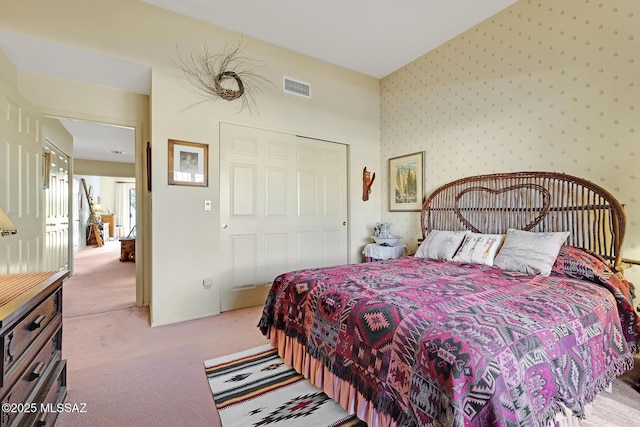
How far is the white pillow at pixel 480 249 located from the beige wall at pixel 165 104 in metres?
2.39

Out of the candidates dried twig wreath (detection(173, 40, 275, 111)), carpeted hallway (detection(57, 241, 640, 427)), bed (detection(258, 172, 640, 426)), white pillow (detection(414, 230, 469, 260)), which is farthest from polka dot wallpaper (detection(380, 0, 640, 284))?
dried twig wreath (detection(173, 40, 275, 111))

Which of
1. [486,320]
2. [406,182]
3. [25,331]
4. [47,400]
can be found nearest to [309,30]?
[406,182]

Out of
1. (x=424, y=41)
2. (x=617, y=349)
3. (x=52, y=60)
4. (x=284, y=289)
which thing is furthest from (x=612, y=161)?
(x=52, y=60)

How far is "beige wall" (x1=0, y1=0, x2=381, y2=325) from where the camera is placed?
2.57 m

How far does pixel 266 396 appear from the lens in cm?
175

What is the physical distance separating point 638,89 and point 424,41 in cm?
207

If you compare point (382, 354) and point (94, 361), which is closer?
point (382, 354)

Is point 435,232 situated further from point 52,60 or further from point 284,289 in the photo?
point 52,60

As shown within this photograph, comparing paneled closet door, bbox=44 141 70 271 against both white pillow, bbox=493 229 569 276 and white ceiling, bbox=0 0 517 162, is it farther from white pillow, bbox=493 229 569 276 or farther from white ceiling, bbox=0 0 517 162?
white pillow, bbox=493 229 569 276

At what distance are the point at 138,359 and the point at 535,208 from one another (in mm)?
3594

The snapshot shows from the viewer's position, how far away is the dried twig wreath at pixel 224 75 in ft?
10.0

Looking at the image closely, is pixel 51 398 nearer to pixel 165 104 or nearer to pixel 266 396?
pixel 266 396

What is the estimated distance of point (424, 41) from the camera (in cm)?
347

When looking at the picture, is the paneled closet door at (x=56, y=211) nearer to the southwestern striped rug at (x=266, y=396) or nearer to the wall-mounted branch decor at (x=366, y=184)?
the southwestern striped rug at (x=266, y=396)
